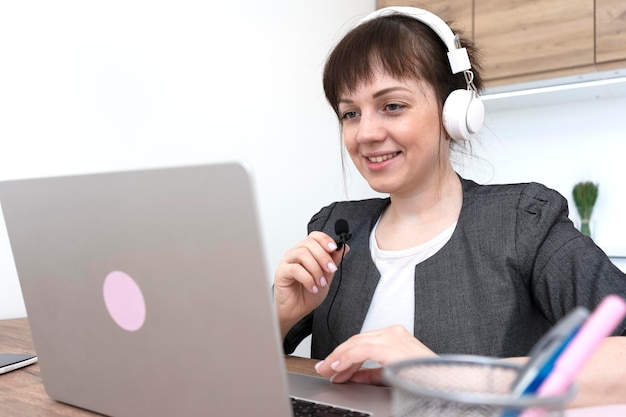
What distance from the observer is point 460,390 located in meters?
0.38

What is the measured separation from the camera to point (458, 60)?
112 centimetres

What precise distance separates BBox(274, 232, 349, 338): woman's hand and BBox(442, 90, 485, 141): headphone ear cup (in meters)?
0.35

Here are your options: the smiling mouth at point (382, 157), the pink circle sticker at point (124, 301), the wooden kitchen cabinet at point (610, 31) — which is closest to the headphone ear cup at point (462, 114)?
the smiling mouth at point (382, 157)

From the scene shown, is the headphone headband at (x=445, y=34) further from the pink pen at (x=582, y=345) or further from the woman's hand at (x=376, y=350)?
the pink pen at (x=582, y=345)

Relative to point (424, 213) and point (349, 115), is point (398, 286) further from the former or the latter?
point (349, 115)

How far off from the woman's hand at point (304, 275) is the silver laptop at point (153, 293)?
23 centimetres

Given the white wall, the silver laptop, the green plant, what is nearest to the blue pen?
the silver laptop

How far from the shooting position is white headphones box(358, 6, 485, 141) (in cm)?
111

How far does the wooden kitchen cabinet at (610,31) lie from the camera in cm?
229

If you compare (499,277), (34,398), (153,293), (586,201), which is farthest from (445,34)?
(586,201)

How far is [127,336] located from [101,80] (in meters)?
1.34

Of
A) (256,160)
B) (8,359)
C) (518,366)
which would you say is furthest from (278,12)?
(518,366)

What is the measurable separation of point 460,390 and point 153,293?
30 centimetres

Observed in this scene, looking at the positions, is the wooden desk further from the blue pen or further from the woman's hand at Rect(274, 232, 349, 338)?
the blue pen
